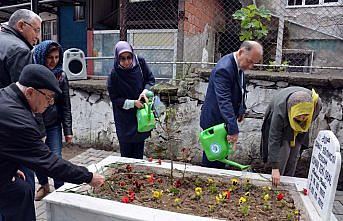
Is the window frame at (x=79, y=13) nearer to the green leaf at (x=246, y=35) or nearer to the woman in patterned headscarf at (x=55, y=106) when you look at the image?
the green leaf at (x=246, y=35)

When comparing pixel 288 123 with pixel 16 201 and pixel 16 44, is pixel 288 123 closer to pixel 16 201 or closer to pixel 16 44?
pixel 16 201

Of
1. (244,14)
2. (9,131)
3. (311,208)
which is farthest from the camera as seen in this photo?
(244,14)

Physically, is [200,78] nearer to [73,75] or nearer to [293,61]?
[73,75]

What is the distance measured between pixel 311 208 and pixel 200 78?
2.62 meters

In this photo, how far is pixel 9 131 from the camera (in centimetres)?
159

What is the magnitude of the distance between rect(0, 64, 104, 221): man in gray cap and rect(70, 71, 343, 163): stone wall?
280 centimetres

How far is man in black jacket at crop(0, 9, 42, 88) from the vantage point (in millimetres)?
2393

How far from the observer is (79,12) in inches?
368

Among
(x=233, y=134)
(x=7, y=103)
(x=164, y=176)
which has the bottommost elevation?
(x=164, y=176)

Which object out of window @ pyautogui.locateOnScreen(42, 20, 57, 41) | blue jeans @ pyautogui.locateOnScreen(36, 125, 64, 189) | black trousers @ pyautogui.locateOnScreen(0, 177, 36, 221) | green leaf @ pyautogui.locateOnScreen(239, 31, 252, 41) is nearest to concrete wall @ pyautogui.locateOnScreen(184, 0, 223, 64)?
green leaf @ pyautogui.locateOnScreen(239, 31, 252, 41)

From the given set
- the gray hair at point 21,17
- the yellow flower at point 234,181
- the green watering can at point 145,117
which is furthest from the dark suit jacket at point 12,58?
the yellow flower at point 234,181

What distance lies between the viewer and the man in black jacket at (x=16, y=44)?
7.85 feet

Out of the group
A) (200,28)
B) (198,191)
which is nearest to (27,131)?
(198,191)

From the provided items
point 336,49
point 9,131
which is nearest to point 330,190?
point 9,131
